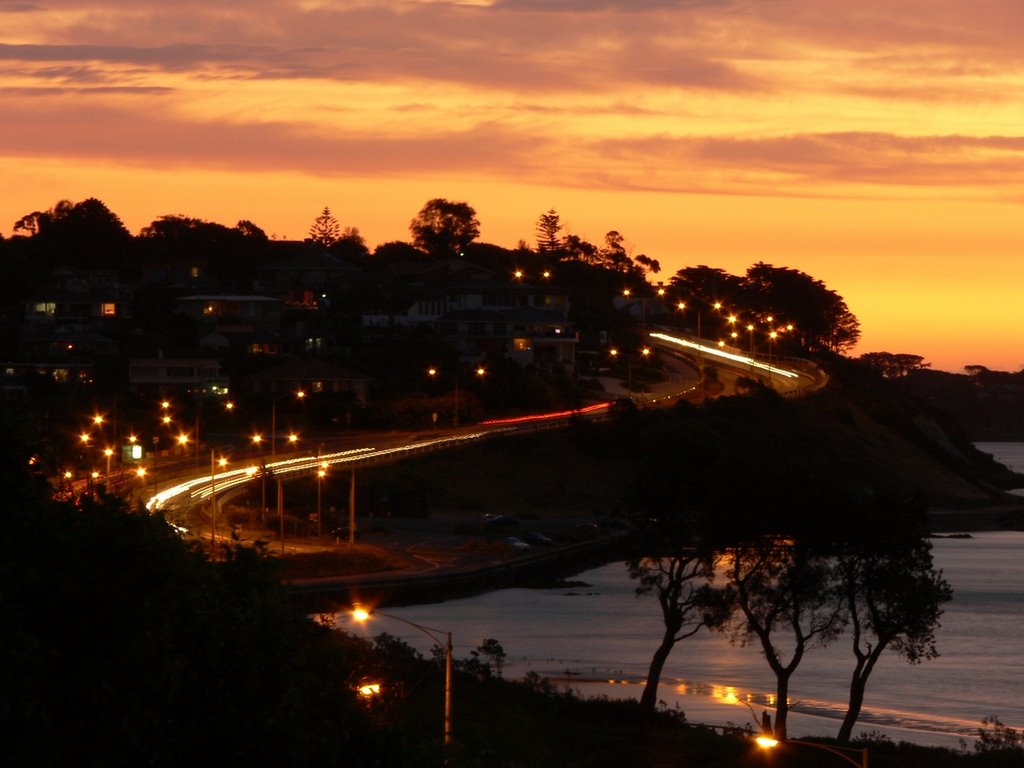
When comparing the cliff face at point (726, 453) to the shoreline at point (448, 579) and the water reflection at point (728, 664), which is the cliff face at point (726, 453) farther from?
the water reflection at point (728, 664)

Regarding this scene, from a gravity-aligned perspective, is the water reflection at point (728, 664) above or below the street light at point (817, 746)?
below

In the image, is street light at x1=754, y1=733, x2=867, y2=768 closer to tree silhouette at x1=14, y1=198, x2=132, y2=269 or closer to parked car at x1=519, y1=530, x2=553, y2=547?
parked car at x1=519, y1=530, x2=553, y2=547

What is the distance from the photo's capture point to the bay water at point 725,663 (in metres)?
47.7

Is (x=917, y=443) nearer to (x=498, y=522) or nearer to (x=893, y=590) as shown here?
(x=498, y=522)

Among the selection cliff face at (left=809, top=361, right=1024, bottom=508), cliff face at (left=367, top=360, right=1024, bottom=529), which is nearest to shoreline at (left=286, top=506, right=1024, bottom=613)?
cliff face at (left=367, top=360, right=1024, bottom=529)

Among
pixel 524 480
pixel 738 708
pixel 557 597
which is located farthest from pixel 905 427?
pixel 738 708

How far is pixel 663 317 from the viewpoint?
18850 cm

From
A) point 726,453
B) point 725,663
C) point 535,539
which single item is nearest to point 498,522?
point 535,539

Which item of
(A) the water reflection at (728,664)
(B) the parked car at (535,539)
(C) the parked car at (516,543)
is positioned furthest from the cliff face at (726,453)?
(A) the water reflection at (728,664)

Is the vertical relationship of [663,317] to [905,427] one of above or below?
above

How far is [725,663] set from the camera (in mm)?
57531

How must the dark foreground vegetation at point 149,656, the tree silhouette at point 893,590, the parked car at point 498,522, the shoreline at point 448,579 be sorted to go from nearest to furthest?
1. the dark foreground vegetation at point 149,656
2. the tree silhouette at point 893,590
3. the shoreline at point 448,579
4. the parked car at point 498,522

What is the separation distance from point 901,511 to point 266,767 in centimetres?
2818

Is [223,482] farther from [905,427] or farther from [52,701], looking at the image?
[905,427]
